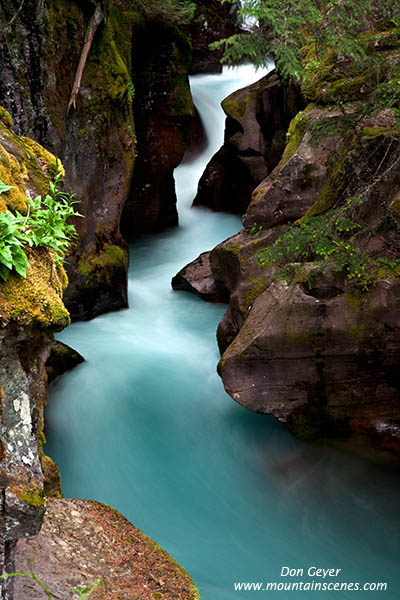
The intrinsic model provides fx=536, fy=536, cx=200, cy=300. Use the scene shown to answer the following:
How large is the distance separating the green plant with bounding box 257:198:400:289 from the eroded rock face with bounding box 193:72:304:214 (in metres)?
6.40

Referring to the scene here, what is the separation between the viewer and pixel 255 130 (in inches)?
508

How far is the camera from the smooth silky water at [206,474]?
5.60m

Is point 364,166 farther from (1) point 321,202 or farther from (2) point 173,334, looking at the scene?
(2) point 173,334

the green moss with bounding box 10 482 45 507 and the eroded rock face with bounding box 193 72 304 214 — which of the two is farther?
the eroded rock face with bounding box 193 72 304 214

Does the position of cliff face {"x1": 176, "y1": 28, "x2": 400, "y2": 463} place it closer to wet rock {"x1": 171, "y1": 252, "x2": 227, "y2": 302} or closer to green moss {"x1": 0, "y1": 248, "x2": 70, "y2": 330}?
green moss {"x1": 0, "y1": 248, "x2": 70, "y2": 330}

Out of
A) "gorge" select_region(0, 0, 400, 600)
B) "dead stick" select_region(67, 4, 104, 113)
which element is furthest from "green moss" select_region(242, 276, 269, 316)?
"dead stick" select_region(67, 4, 104, 113)

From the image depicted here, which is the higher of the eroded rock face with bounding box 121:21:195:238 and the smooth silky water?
the eroded rock face with bounding box 121:21:195:238

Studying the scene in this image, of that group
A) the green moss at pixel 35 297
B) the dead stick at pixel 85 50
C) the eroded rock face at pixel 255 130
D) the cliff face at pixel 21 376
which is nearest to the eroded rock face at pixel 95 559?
the cliff face at pixel 21 376

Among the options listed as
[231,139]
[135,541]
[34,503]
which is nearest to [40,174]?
[34,503]

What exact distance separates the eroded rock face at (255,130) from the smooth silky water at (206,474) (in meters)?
5.60

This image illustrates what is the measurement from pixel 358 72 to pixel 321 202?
6.52ft

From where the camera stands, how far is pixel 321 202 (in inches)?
261

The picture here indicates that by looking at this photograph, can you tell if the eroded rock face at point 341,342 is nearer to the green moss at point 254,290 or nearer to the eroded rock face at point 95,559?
the green moss at point 254,290

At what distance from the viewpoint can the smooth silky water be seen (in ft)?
18.4
